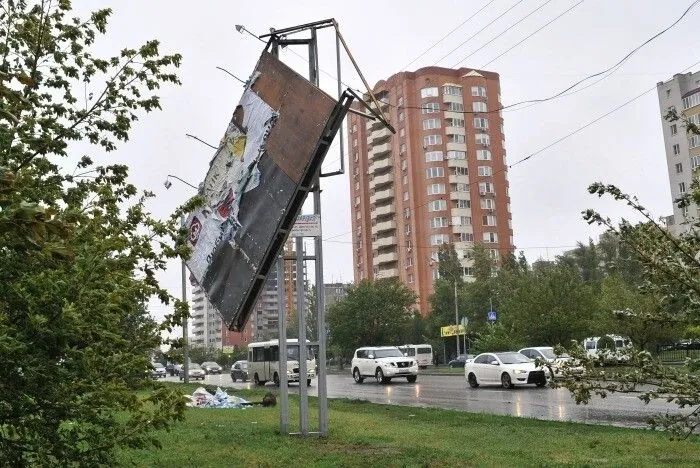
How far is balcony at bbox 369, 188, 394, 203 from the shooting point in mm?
105312

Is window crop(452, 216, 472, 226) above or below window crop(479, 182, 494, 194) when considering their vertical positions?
below

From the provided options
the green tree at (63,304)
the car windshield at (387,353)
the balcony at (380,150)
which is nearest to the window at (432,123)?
the balcony at (380,150)

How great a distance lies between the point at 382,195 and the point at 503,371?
7782 cm

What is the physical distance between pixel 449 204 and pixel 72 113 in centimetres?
9279

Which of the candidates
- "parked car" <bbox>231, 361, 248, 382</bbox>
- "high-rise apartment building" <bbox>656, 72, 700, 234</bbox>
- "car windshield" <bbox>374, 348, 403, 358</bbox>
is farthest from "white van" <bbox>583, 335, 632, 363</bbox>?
A: "high-rise apartment building" <bbox>656, 72, 700, 234</bbox>

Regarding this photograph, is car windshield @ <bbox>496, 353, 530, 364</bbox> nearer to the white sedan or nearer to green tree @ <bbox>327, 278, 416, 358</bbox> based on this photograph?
the white sedan

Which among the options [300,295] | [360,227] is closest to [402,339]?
[360,227]

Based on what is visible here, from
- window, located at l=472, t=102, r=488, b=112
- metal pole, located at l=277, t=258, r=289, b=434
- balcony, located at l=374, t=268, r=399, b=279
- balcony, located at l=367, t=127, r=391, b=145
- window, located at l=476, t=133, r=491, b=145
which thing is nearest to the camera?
metal pole, located at l=277, t=258, r=289, b=434

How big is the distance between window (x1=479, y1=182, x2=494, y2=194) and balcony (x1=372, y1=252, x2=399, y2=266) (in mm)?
14716

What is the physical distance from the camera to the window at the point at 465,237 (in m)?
99.2

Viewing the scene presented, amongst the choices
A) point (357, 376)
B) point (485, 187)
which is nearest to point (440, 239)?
point (485, 187)

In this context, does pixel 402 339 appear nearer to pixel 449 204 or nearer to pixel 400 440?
pixel 449 204

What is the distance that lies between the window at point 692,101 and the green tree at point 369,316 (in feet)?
130

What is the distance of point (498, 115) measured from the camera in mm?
102750
